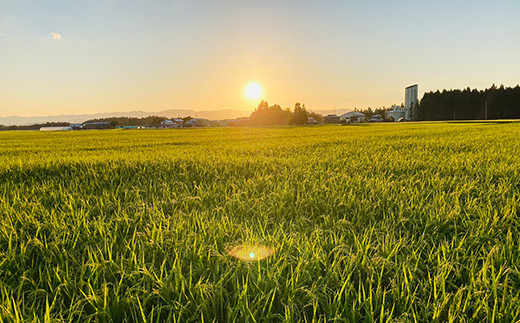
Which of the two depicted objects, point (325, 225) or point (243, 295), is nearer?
point (243, 295)

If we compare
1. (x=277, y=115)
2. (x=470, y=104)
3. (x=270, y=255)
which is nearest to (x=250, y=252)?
(x=270, y=255)

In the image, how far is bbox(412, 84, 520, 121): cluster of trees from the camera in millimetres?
58375

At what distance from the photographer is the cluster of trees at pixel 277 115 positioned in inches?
2266

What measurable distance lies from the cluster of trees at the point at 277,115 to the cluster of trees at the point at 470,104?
3377 centimetres

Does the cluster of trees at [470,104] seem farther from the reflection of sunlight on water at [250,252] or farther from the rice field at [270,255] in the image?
the reflection of sunlight on water at [250,252]

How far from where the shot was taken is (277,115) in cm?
6147

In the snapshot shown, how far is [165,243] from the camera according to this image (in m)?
1.61

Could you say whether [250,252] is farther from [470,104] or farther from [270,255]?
[470,104]

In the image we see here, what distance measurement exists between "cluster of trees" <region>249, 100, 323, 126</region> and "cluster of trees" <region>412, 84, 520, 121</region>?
3377 centimetres

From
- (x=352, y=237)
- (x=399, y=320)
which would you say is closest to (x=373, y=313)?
(x=399, y=320)

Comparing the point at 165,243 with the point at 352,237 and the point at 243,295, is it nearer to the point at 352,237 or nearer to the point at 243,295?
the point at 243,295

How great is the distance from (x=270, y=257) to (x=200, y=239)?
45 cm

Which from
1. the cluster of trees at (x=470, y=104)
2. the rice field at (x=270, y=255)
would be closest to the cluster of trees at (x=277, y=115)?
the cluster of trees at (x=470, y=104)

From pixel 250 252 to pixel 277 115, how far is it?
61.1 m
